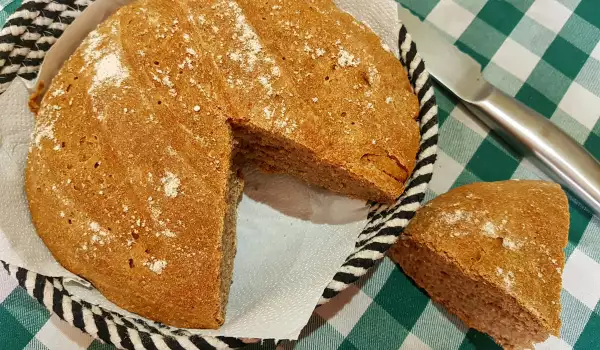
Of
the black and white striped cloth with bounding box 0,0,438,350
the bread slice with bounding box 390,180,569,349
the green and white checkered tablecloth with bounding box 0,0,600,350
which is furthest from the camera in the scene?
the green and white checkered tablecloth with bounding box 0,0,600,350

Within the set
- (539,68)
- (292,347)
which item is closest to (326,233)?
(292,347)

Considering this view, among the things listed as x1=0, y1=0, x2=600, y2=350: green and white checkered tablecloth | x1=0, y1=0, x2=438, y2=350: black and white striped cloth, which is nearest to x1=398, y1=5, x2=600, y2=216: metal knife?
x1=0, y1=0, x2=600, y2=350: green and white checkered tablecloth

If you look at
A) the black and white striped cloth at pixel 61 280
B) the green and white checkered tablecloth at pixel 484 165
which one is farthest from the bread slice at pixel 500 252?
the black and white striped cloth at pixel 61 280

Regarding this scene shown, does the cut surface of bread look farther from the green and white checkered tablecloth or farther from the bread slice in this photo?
the green and white checkered tablecloth

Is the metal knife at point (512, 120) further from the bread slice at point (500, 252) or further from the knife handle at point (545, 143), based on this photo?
the bread slice at point (500, 252)

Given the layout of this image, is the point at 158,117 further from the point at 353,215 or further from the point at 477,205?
the point at 477,205
